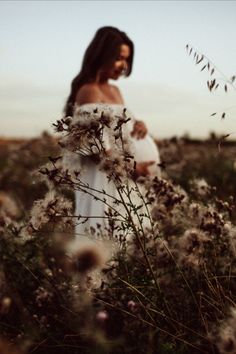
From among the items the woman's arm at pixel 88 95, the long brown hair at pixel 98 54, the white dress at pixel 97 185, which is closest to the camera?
the white dress at pixel 97 185

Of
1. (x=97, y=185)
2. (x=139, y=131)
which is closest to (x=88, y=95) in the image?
(x=139, y=131)

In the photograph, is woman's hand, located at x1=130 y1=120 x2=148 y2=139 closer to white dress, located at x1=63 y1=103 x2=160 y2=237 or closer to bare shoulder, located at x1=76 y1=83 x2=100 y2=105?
white dress, located at x1=63 y1=103 x2=160 y2=237

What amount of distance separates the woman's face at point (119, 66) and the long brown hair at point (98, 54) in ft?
0.15

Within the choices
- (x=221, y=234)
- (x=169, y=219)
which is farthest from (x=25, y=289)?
(x=221, y=234)

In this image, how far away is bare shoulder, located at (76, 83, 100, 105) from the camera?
16.1 ft

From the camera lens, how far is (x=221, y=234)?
2.90 metres

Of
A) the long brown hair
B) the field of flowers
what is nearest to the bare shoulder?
the long brown hair

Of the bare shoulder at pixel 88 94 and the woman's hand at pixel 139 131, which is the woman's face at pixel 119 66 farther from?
the woman's hand at pixel 139 131

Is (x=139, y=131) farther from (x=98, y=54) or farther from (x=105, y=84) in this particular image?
(x=98, y=54)

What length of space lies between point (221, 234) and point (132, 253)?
0.55 metres

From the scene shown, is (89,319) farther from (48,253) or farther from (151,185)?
(48,253)

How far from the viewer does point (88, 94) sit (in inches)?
194

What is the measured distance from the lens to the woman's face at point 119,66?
5.15 m

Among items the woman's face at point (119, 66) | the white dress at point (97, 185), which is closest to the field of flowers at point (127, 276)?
the white dress at point (97, 185)
